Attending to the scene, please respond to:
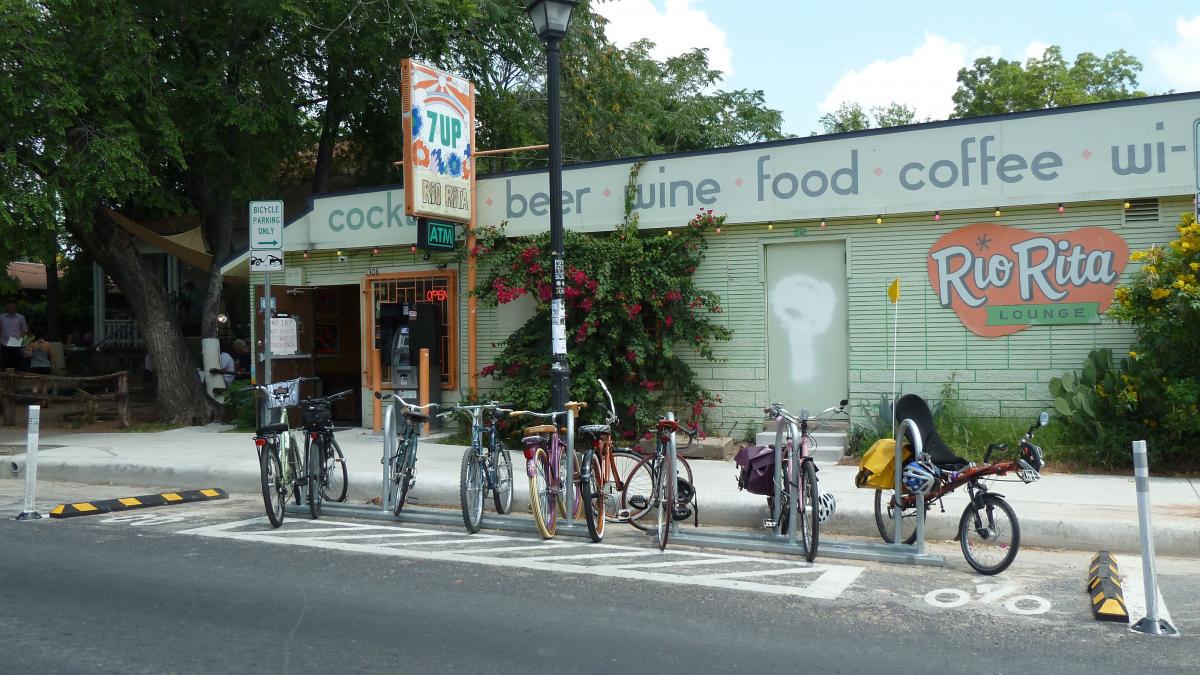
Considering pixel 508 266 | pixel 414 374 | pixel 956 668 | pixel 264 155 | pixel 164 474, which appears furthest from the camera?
pixel 264 155

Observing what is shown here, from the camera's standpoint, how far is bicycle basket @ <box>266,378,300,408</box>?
942 centimetres

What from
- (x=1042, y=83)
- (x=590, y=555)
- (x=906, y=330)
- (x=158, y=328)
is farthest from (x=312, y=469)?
(x=1042, y=83)

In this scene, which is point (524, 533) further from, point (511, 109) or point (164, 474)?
point (511, 109)

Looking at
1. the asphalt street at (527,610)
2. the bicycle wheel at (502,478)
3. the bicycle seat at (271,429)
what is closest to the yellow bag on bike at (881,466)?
the asphalt street at (527,610)

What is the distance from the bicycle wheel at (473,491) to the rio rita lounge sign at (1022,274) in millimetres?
6219

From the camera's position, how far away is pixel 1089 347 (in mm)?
11172

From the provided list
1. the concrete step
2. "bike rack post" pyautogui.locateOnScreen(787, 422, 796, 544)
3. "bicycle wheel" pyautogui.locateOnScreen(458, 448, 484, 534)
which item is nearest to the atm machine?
the concrete step

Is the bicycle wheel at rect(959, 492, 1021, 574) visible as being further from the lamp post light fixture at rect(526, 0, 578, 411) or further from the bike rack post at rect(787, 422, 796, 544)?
the lamp post light fixture at rect(526, 0, 578, 411)

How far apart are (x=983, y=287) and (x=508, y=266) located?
6.00 metres

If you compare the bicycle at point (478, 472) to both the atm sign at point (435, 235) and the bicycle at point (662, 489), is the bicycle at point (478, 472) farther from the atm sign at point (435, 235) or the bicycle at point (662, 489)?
the atm sign at point (435, 235)

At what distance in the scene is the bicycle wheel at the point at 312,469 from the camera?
9.39 meters

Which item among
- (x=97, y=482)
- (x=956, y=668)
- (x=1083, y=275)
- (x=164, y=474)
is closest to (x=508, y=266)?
(x=164, y=474)

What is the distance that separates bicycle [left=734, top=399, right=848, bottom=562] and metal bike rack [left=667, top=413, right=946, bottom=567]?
1cm

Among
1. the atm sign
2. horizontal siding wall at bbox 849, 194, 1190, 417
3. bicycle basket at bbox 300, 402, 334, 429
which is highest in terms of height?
the atm sign
